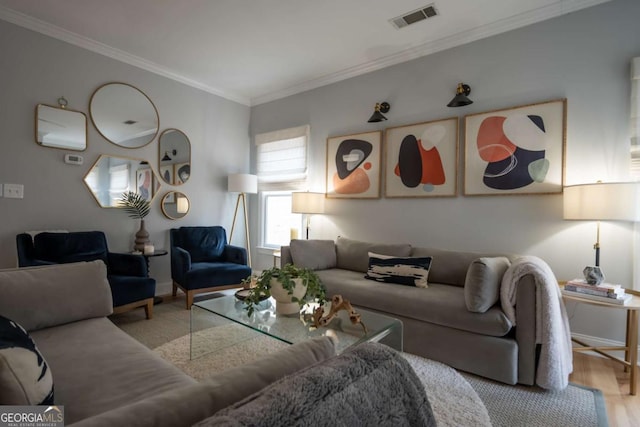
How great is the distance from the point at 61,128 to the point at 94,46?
962mm

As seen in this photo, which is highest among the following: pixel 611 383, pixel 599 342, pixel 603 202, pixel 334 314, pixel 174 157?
pixel 174 157

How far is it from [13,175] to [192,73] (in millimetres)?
2194

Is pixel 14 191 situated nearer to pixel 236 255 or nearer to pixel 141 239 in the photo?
pixel 141 239

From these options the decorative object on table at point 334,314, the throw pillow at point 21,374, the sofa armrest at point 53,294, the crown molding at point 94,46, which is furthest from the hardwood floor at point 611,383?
the crown molding at point 94,46

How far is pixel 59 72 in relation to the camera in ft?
10.4

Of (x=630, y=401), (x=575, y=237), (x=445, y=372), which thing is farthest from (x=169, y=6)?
(x=630, y=401)

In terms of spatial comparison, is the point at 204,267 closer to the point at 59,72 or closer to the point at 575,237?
the point at 59,72

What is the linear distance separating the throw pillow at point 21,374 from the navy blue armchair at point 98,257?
6.69 feet

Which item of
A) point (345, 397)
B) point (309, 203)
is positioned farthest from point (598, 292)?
point (309, 203)

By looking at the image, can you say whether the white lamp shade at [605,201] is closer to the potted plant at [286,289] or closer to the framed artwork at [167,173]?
the potted plant at [286,289]

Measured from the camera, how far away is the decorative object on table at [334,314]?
183 centimetres

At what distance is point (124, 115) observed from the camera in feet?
11.9

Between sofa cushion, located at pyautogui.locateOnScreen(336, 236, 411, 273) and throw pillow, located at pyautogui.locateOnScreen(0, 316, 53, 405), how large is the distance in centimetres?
267

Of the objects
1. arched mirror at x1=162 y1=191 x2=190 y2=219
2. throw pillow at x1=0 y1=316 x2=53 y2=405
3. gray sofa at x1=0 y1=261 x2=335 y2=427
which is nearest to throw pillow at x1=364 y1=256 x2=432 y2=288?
gray sofa at x1=0 y1=261 x2=335 y2=427
